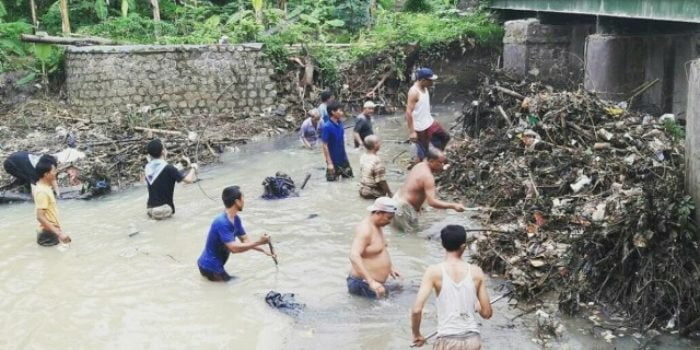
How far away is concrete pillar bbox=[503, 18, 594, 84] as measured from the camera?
16.9 m

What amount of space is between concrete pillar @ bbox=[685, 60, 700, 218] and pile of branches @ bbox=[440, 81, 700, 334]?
13cm

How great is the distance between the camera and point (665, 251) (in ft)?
20.3

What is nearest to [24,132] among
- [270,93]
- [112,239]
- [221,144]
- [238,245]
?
[221,144]

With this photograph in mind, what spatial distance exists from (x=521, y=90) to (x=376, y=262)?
6939 millimetres

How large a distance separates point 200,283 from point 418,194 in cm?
309

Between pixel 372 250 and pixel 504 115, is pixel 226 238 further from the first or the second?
pixel 504 115

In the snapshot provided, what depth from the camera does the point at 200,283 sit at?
8.17 m

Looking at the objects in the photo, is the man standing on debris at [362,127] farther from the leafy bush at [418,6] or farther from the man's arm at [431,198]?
the leafy bush at [418,6]

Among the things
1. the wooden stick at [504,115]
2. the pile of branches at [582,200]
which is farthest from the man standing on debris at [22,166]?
the wooden stick at [504,115]

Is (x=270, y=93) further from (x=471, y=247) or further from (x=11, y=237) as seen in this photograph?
(x=471, y=247)

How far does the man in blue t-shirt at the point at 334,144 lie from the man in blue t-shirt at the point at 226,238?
4.19 meters

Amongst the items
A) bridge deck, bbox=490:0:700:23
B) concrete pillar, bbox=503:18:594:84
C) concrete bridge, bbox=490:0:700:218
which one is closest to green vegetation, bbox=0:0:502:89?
concrete pillar, bbox=503:18:594:84

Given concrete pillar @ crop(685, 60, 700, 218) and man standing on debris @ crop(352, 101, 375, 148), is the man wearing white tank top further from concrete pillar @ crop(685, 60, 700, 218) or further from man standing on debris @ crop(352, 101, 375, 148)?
man standing on debris @ crop(352, 101, 375, 148)

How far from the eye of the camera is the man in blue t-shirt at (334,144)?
11.6 metres
